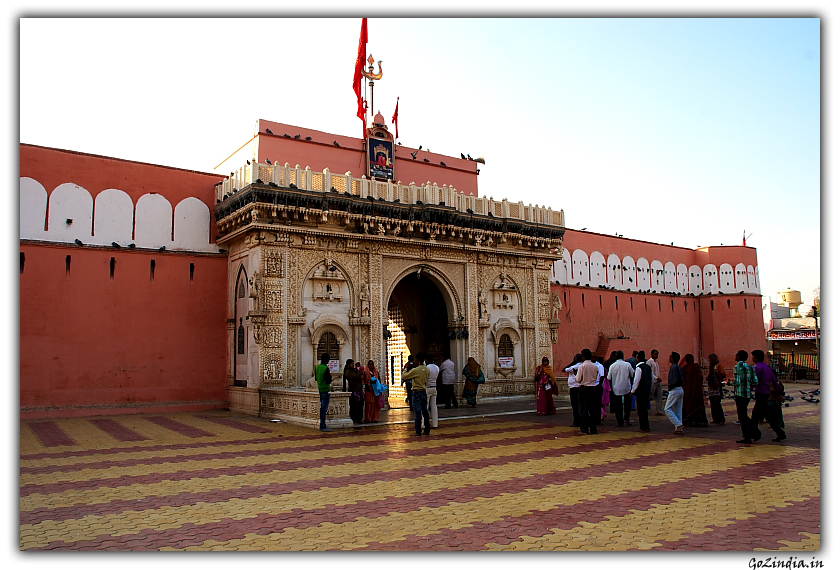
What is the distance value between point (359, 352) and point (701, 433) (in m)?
8.13

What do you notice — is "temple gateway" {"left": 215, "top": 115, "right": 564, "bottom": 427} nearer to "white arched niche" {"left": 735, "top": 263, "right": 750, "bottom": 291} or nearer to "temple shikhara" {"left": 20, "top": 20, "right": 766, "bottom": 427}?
"temple shikhara" {"left": 20, "top": 20, "right": 766, "bottom": 427}

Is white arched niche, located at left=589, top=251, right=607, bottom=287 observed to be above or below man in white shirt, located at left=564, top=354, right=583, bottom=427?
above

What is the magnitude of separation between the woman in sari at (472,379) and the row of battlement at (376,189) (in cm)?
448

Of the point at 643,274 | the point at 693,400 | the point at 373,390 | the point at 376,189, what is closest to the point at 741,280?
the point at 643,274

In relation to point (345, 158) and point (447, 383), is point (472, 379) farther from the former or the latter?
point (345, 158)

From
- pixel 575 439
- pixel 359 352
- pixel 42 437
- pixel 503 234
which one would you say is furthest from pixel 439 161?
pixel 42 437

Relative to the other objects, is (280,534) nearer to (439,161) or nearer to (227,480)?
(227,480)

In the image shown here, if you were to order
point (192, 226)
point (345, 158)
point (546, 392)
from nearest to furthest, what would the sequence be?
point (546, 392) → point (192, 226) → point (345, 158)

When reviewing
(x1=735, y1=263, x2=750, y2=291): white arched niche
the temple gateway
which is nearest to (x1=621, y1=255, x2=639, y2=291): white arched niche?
(x1=735, y1=263, x2=750, y2=291): white arched niche

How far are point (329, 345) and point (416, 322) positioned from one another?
466 cm

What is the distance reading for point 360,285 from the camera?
16062 millimetres

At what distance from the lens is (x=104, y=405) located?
14.6 m

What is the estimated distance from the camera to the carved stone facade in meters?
14.6

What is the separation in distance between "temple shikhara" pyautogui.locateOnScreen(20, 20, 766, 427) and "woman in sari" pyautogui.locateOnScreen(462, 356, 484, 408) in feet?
3.19
